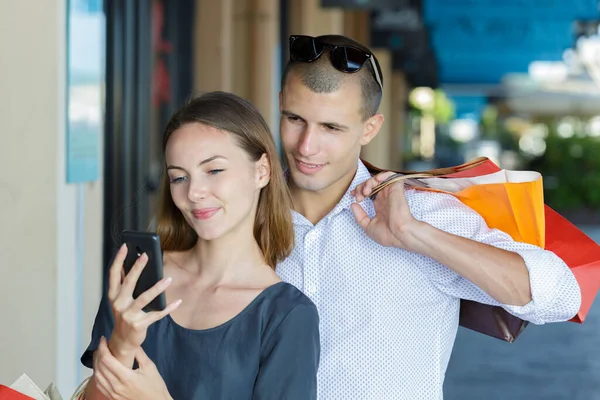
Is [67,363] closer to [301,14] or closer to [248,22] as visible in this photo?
[248,22]

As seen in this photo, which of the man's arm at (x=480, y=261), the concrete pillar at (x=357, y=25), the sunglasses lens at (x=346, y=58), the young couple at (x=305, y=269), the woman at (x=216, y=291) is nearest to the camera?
the woman at (x=216, y=291)

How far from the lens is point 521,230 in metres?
2.53

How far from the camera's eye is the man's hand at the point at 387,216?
2.37 m

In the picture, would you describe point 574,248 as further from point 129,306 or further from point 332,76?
point 129,306

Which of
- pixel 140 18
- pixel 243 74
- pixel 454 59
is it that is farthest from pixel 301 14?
pixel 454 59

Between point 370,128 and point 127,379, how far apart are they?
1.17m

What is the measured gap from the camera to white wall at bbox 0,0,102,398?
3.00 meters

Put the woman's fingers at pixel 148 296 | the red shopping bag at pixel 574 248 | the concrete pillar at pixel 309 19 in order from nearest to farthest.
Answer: the woman's fingers at pixel 148 296
the red shopping bag at pixel 574 248
the concrete pillar at pixel 309 19

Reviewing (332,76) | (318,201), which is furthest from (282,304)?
(332,76)

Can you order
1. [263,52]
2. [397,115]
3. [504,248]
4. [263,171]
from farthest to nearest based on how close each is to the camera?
[397,115] → [263,52] → [504,248] → [263,171]

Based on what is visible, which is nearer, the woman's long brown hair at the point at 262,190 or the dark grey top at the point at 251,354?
the dark grey top at the point at 251,354

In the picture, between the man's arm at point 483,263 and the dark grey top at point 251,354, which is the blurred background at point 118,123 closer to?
the dark grey top at point 251,354

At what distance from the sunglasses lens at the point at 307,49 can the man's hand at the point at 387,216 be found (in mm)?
366

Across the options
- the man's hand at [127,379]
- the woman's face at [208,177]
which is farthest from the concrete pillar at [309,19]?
the man's hand at [127,379]
